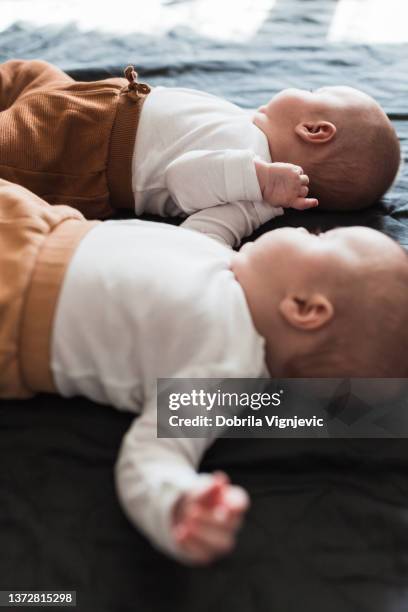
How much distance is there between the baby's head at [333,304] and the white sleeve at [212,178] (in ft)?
0.77

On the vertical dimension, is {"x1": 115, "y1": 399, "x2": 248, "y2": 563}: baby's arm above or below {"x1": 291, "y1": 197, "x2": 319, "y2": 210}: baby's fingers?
below

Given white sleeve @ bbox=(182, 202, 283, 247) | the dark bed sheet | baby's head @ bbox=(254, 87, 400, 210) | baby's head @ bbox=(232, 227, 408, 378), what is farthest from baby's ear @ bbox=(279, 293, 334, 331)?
baby's head @ bbox=(254, 87, 400, 210)

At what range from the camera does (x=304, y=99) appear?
1.27 meters

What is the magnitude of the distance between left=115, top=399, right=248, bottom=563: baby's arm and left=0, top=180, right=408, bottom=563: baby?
0.05 feet

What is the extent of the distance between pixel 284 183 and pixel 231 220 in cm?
12

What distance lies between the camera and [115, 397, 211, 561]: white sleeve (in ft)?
2.27

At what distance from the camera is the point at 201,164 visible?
3.77ft

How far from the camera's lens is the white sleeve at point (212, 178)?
113cm

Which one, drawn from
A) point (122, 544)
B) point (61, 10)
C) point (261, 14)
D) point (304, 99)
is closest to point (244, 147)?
point (304, 99)

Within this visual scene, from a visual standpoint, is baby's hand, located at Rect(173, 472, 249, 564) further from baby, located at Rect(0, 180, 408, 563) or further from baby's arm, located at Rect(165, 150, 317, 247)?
baby's arm, located at Rect(165, 150, 317, 247)

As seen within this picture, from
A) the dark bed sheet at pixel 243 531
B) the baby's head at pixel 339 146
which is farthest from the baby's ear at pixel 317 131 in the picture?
the dark bed sheet at pixel 243 531

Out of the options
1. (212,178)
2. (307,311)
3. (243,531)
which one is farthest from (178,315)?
(212,178)

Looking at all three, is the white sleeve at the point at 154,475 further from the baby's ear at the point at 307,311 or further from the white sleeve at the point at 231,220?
the white sleeve at the point at 231,220

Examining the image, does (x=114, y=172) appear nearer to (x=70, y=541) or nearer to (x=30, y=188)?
(x=30, y=188)
